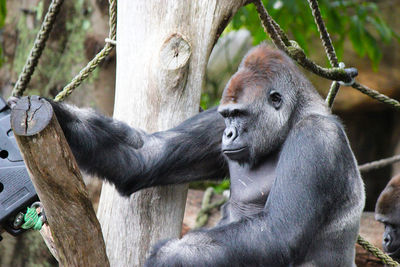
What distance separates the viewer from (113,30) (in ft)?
11.5

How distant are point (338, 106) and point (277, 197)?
22.8 feet

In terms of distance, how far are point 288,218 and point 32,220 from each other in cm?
114

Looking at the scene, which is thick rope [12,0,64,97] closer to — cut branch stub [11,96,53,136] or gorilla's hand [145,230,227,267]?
gorilla's hand [145,230,227,267]

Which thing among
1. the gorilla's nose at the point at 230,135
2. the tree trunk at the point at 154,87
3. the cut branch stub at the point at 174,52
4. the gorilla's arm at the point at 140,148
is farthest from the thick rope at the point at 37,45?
the gorilla's nose at the point at 230,135

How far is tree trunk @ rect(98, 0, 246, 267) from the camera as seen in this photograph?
114 inches

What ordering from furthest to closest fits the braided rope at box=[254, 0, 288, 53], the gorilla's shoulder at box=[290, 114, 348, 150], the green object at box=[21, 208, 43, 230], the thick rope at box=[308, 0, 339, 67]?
the thick rope at box=[308, 0, 339, 67] < the braided rope at box=[254, 0, 288, 53] < the gorilla's shoulder at box=[290, 114, 348, 150] < the green object at box=[21, 208, 43, 230]

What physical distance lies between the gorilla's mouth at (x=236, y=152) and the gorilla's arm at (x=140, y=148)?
1.09ft

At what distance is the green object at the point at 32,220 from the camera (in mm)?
2371

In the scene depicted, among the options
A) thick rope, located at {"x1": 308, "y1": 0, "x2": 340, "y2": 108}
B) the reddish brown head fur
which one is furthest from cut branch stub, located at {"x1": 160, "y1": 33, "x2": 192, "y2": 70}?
thick rope, located at {"x1": 308, "y1": 0, "x2": 340, "y2": 108}

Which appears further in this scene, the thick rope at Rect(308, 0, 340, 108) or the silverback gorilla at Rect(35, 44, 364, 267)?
the thick rope at Rect(308, 0, 340, 108)

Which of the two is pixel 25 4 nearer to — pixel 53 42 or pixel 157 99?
pixel 53 42

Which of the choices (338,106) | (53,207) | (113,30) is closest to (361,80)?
(338,106)

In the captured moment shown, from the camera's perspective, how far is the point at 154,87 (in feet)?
9.75

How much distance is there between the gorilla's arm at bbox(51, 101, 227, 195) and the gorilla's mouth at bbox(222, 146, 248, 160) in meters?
0.33
